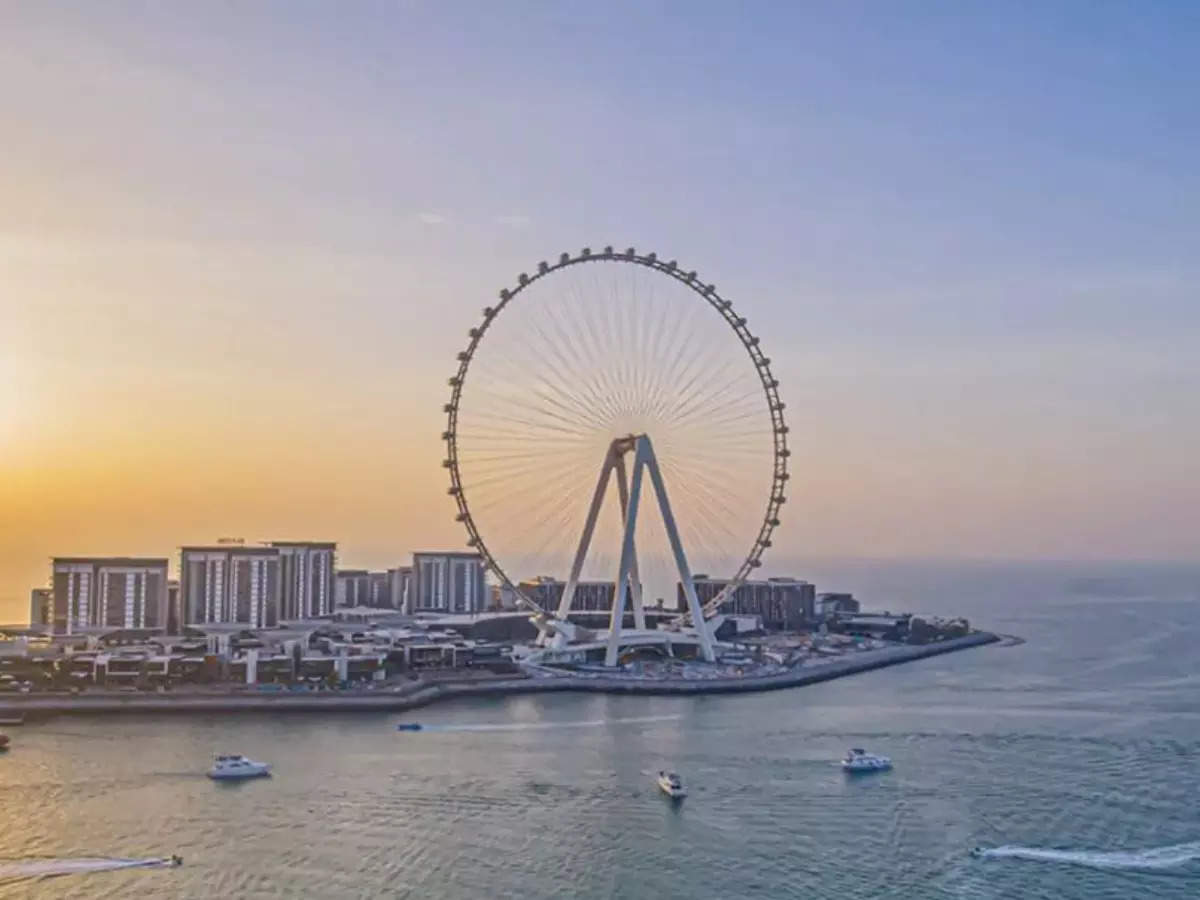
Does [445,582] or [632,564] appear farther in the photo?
[445,582]

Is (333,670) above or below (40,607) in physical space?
below

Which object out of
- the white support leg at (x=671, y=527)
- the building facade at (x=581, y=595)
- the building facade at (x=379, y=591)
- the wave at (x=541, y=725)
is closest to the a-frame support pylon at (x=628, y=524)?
the white support leg at (x=671, y=527)

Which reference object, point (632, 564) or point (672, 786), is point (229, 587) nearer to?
point (632, 564)

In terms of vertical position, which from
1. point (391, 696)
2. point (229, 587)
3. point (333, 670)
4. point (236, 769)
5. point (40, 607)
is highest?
point (229, 587)

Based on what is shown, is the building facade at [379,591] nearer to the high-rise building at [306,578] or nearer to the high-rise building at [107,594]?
the high-rise building at [306,578]

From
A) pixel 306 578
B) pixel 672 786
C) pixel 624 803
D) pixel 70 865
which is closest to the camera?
pixel 70 865

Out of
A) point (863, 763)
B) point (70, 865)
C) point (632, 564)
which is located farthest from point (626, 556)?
point (70, 865)
